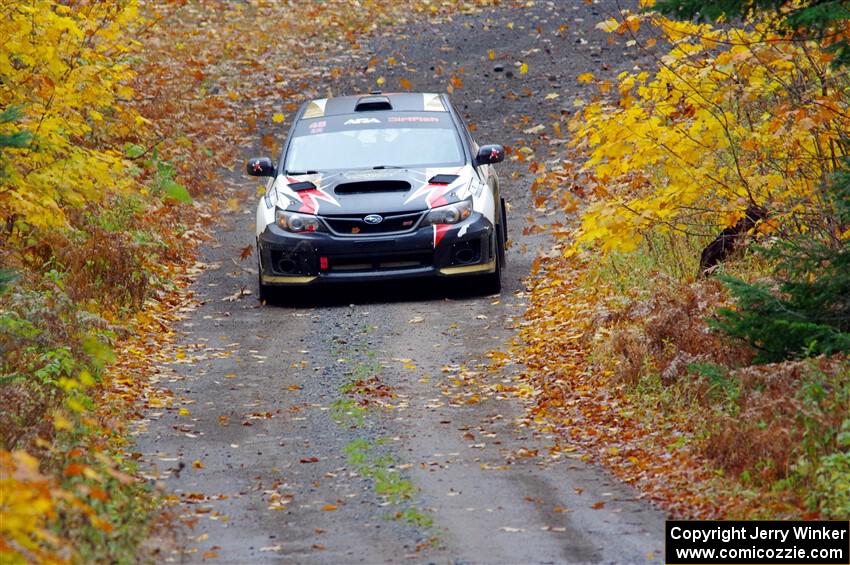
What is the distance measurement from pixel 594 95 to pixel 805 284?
49.2ft

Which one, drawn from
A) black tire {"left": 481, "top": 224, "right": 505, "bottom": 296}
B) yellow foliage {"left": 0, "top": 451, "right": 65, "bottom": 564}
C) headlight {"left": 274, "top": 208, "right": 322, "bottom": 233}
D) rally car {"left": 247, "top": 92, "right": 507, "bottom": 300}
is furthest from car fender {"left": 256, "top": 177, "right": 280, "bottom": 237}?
yellow foliage {"left": 0, "top": 451, "right": 65, "bottom": 564}

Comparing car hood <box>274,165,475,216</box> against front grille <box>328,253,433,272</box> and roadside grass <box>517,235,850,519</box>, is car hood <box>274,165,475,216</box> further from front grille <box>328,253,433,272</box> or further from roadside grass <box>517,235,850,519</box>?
roadside grass <box>517,235,850,519</box>

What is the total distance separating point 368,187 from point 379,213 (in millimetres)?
433

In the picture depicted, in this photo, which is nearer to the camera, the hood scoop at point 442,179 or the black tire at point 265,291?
the hood scoop at point 442,179

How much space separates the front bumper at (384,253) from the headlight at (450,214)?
0.06m

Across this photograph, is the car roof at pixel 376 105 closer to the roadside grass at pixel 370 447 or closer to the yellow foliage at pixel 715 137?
the yellow foliage at pixel 715 137

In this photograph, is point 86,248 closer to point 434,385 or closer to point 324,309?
point 324,309

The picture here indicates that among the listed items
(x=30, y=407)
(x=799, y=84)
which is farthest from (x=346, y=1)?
(x=30, y=407)

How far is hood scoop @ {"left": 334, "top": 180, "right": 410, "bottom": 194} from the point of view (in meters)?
12.8

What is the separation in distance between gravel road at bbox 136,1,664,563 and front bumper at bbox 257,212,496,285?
39 cm

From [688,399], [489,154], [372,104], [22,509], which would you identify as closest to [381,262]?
[489,154]

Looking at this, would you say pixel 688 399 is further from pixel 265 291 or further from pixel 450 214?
pixel 265 291

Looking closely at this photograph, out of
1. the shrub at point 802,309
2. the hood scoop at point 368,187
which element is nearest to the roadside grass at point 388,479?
the shrub at point 802,309

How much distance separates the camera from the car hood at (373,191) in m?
12.6
